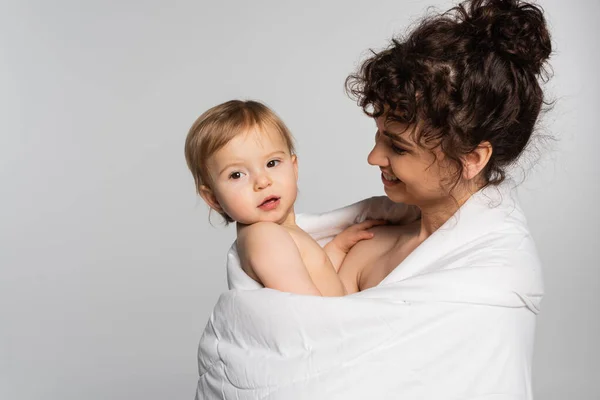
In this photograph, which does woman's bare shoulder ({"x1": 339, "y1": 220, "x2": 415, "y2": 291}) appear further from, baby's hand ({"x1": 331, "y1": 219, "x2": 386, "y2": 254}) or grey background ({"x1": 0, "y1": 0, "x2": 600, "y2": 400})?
grey background ({"x1": 0, "y1": 0, "x2": 600, "y2": 400})

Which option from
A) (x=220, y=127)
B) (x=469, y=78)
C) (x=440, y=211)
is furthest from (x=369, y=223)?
(x=469, y=78)

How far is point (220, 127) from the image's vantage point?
2.50m

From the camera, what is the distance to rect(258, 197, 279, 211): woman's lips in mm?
2545

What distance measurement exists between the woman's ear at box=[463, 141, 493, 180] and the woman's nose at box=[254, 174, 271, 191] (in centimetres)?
53

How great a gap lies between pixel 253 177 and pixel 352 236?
0.52 metres

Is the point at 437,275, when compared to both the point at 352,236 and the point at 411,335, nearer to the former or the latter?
the point at 411,335

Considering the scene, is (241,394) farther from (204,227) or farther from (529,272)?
(204,227)

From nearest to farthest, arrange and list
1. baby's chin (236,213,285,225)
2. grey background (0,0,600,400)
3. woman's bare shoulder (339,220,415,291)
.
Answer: baby's chin (236,213,285,225) < woman's bare shoulder (339,220,415,291) < grey background (0,0,600,400)

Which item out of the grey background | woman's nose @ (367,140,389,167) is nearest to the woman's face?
woman's nose @ (367,140,389,167)

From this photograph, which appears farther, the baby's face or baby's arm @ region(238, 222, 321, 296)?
the baby's face

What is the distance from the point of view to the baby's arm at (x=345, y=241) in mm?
2896

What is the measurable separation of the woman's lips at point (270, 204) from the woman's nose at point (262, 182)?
2.1 inches

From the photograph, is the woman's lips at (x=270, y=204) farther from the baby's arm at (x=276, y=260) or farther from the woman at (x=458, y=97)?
the woman at (x=458, y=97)

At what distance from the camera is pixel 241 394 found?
232 cm
